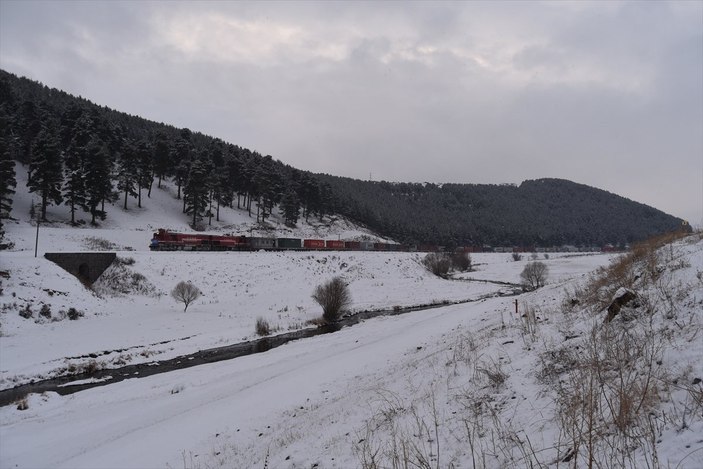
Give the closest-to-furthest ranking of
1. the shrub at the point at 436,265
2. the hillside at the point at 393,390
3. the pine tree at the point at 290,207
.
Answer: the hillside at the point at 393,390
the shrub at the point at 436,265
the pine tree at the point at 290,207

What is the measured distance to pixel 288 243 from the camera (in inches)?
2411

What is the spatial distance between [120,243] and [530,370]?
52.9 m

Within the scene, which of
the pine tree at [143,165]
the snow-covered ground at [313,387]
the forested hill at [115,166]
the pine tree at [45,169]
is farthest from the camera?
the pine tree at [143,165]

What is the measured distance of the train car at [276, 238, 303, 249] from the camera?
59844mm

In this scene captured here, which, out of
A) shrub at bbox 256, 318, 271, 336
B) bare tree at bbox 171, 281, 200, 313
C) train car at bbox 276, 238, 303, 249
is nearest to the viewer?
shrub at bbox 256, 318, 271, 336

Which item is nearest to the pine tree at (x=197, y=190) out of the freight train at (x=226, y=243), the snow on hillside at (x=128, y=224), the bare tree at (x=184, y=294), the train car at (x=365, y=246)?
the snow on hillside at (x=128, y=224)

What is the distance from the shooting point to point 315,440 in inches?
286

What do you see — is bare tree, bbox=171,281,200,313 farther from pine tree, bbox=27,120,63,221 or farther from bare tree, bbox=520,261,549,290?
bare tree, bbox=520,261,549,290

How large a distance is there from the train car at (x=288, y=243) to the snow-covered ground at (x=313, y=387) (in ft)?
84.3

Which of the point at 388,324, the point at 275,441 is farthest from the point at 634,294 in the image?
the point at 388,324

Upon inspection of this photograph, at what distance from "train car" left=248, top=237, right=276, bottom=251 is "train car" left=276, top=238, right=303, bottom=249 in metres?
1.01

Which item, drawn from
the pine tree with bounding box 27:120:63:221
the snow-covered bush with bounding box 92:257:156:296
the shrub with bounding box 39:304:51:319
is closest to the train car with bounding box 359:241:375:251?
the snow-covered bush with bounding box 92:257:156:296

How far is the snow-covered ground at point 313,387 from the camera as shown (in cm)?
495

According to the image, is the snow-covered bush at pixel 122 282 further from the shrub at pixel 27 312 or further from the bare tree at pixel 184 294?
the shrub at pixel 27 312
